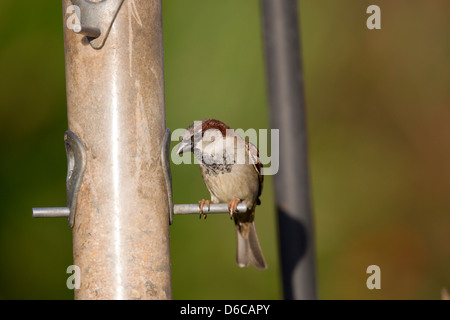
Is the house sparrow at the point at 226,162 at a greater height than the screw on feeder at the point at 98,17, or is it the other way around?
the screw on feeder at the point at 98,17

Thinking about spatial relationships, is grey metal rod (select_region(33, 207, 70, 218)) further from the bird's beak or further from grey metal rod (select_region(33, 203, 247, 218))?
the bird's beak

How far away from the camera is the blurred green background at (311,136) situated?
5.73 meters

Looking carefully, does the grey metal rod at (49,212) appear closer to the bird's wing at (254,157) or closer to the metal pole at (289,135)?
the metal pole at (289,135)

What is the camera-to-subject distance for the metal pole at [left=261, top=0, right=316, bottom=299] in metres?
4.22

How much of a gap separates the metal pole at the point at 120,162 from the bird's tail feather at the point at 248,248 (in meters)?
1.74

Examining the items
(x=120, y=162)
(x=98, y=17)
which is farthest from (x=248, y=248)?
(x=98, y=17)

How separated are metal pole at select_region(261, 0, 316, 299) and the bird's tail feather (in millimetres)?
→ 864

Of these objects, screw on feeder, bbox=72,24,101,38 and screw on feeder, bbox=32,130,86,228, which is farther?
screw on feeder, bbox=32,130,86,228

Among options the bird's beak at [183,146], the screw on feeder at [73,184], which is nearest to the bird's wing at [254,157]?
the bird's beak at [183,146]

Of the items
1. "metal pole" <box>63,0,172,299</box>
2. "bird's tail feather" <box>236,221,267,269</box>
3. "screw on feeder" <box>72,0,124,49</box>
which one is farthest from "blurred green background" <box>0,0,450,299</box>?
"screw on feeder" <box>72,0,124,49</box>

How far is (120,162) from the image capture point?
3.39 m

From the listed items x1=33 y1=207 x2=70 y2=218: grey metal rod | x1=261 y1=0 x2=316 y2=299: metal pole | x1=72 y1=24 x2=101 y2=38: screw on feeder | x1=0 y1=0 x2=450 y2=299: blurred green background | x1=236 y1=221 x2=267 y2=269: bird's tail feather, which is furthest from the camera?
x1=0 y1=0 x2=450 y2=299: blurred green background

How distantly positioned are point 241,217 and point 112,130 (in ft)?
6.34

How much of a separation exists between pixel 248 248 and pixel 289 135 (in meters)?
1.16
